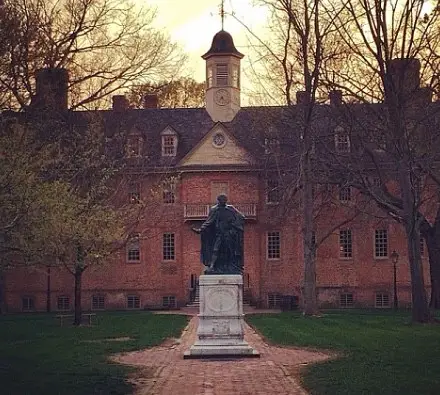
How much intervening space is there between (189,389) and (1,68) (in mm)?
10794

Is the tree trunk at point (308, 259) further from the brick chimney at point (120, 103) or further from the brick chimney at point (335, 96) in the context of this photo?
the brick chimney at point (120, 103)

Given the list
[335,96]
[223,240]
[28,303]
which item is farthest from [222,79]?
[223,240]

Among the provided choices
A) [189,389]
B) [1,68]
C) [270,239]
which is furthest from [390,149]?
[270,239]

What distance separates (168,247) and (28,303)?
859cm

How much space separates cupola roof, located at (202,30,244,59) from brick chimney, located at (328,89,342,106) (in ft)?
74.6

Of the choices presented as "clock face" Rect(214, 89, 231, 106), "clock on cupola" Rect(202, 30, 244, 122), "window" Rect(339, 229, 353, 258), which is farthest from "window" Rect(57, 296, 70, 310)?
"window" Rect(339, 229, 353, 258)

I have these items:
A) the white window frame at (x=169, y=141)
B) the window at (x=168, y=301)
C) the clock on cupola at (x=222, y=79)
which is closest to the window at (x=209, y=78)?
the clock on cupola at (x=222, y=79)

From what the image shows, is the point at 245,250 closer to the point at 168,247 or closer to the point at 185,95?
the point at 168,247

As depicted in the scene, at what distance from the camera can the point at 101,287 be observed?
155 feet

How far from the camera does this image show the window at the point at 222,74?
1945 inches

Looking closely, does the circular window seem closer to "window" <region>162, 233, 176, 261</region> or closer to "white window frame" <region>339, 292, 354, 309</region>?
"window" <region>162, 233, 176, 261</region>

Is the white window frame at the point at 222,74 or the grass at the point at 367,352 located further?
the white window frame at the point at 222,74

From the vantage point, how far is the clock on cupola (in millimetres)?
49128

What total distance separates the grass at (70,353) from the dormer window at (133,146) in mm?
7185
